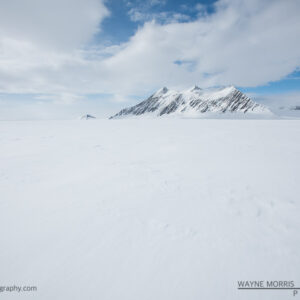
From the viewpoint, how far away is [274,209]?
11.0 ft

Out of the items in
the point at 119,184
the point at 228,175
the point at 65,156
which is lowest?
the point at 119,184

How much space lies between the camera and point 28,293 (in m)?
2.17

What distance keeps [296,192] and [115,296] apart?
15.0 feet

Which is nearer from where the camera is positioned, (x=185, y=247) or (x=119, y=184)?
(x=185, y=247)

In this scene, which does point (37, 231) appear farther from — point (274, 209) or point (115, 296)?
point (274, 209)

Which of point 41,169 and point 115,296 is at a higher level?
point 41,169

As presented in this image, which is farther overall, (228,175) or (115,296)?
(228,175)

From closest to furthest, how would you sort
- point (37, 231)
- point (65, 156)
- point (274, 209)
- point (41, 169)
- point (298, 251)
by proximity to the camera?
point (298, 251)
point (37, 231)
point (274, 209)
point (41, 169)
point (65, 156)

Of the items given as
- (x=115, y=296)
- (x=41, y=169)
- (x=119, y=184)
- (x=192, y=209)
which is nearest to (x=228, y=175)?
(x=192, y=209)

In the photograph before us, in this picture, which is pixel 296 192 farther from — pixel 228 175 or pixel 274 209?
pixel 228 175

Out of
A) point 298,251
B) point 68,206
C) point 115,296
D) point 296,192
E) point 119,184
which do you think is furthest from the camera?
point 119,184

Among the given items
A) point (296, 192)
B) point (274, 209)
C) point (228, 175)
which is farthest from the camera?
point (228, 175)

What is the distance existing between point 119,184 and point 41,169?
3527 mm

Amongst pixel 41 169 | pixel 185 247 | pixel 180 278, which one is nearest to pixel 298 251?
pixel 185 247
